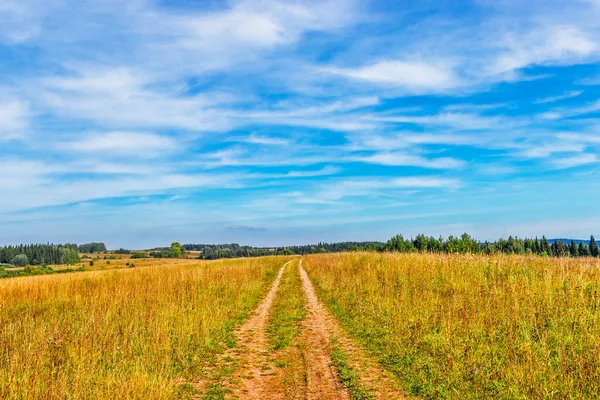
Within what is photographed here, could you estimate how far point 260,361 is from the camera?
28.3ft

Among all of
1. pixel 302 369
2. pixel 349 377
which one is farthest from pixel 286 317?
pixel 349 377

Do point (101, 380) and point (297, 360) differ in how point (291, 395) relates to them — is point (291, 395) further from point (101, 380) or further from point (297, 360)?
point (101, 380)

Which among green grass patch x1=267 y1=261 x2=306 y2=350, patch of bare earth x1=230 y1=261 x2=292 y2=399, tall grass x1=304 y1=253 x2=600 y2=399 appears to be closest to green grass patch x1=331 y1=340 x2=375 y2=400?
tall grass x1=304 y1=253 x2=600 y2=399

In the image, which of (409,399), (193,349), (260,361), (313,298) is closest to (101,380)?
(193,349)

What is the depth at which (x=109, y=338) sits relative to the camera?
336 inches

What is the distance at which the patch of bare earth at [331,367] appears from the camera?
6539mm

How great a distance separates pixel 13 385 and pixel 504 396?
27.2 ft

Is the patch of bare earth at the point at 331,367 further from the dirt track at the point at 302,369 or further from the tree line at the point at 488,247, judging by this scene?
the tree line at the point at 488,247

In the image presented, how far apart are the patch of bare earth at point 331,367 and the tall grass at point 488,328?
14.4 inches

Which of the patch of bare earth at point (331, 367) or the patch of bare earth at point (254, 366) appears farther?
the patch of bare earth at point (254, 366)

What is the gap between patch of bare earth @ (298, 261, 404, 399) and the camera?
Result: 6539 mm

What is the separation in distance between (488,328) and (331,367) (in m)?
4.20

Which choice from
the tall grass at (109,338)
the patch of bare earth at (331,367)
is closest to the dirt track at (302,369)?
the patch of bare earth at (331,367)

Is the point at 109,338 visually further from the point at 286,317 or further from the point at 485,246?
the point at 485,246
